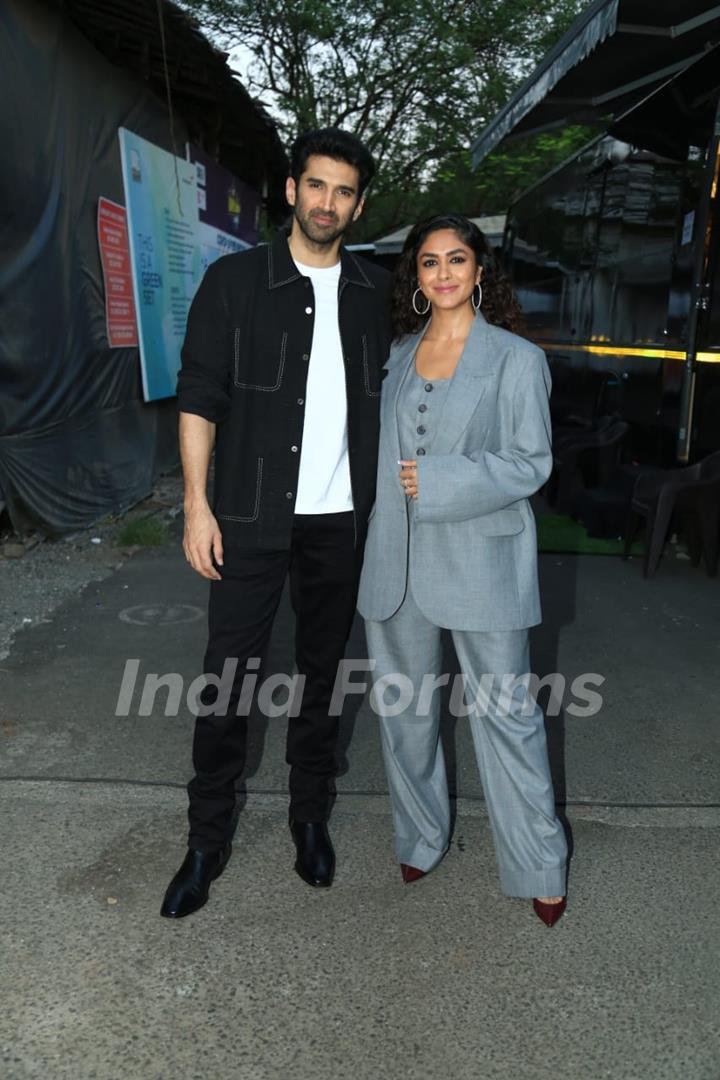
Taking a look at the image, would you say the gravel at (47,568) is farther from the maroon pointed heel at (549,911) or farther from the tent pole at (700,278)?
the tent pole at (700,278)

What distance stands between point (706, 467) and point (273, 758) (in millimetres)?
4190

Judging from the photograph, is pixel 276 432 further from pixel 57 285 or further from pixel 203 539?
pixel 57 285

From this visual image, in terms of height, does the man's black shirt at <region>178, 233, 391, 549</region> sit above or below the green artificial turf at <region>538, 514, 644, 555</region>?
above

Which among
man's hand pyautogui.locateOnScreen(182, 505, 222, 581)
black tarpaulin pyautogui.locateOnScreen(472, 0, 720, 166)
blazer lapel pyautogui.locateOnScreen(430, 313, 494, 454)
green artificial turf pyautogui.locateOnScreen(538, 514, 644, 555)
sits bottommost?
green artificial turf pyautogui.locateOnScreen(538, 514, 644, 555)

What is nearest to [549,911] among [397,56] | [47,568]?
[47,568]

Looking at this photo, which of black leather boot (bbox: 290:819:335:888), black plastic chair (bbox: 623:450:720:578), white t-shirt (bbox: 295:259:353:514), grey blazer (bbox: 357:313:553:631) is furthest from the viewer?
black plastic chair (bbox: 623:450:720:578)

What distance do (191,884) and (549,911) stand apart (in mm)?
991

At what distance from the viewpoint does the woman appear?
2715 millimetres

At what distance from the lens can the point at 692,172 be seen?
7191 millimetres

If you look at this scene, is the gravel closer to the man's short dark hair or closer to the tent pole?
the man's short dark hair

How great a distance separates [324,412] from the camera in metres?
2.97

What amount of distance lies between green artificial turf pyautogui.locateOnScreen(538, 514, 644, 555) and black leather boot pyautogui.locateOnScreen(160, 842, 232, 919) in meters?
5.15

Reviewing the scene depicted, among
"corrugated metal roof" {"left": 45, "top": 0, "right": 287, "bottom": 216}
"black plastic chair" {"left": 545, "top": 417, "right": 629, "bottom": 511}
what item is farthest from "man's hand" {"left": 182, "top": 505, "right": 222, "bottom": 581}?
"black plastic chair" {"left": 545, "top": 417, "right": 629, "bottom": 511}

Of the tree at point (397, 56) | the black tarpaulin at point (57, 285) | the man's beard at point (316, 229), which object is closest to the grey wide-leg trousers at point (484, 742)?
the man's beard at point (316, 229)
